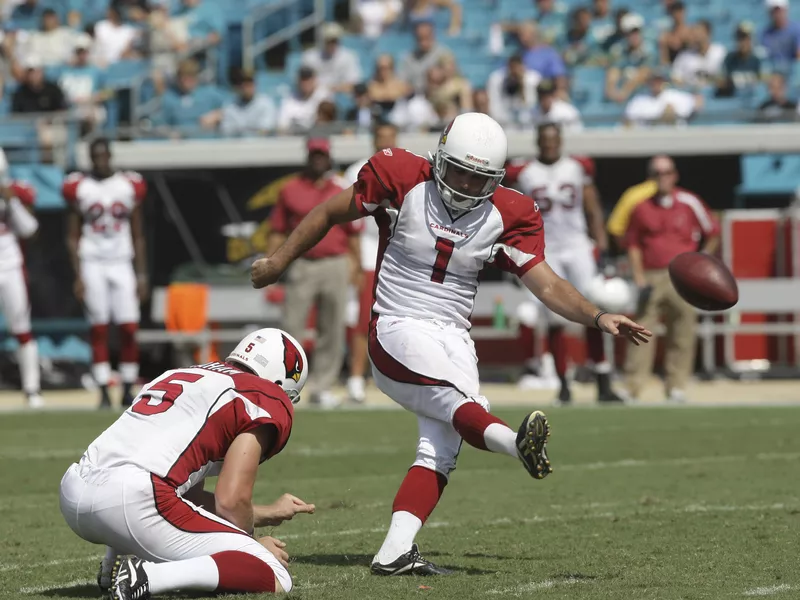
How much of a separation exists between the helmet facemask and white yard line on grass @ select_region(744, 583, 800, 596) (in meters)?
1.61

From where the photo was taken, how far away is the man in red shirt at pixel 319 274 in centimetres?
1117

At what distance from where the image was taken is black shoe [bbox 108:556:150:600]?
13.8 feet

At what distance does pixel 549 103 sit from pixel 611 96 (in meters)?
1.48

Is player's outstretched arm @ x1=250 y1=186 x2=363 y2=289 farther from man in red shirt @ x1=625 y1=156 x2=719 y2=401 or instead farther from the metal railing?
the metal railing

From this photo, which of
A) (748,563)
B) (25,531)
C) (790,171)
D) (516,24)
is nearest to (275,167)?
(516,24)

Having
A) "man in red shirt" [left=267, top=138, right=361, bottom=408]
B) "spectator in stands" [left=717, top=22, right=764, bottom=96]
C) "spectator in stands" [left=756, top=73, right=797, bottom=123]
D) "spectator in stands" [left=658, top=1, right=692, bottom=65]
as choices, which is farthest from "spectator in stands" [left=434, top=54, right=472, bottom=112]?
"man in red shirt" [left=267, top=138, right=361, bottom=408]

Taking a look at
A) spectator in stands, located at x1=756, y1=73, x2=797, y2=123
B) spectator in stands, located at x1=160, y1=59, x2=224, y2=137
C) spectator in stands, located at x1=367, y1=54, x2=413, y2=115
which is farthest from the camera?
spectator in stands, located at x1=160, y1=59, x2=224, y2=137

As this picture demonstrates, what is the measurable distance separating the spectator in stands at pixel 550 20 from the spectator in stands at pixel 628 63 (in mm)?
850

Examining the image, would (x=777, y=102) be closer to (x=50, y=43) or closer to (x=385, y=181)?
(x=50, y=43)

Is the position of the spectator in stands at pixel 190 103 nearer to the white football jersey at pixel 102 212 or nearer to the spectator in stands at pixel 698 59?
the white football jersey at pixel 102 212

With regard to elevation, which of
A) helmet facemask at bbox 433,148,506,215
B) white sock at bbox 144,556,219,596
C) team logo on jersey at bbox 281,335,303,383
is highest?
helmet facemask at bbox 433,148,506,215

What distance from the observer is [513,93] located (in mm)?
14781

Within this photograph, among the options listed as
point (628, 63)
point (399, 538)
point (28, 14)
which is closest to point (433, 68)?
point (628, 63)

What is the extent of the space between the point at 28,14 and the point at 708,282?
1463 cm
